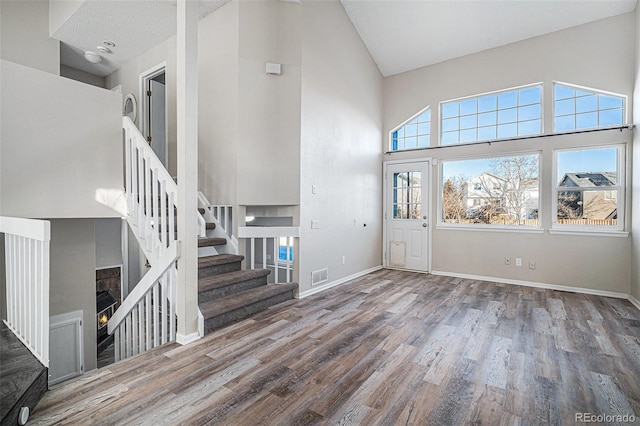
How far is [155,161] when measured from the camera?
10.2ft

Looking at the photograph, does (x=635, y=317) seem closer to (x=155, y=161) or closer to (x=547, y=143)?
(x=547, y=143)

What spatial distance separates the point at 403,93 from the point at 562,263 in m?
3.90

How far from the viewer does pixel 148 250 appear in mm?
3119

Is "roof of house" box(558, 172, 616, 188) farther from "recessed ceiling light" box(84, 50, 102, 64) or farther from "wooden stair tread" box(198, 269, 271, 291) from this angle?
"recessed ceiling light" box(84, 50, 102, 64)

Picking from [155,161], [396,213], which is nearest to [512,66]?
[396,213]

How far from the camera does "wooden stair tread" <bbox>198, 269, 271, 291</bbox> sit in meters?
3.24

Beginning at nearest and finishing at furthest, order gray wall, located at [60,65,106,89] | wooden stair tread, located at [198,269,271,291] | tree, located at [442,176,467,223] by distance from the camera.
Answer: wooden stair tread, located at [198,269,271,291]
gray wall, located at [60,65,106,89]
tree, located at [442,176,467,223]

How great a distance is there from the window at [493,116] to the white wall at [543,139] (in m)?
0.13

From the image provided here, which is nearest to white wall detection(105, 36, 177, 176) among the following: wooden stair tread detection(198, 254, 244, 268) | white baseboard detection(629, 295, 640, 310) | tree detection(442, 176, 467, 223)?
wooden stair tread detection(198, 254, 244, 268)

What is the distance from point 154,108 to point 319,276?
413cm

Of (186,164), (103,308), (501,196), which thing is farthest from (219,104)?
(501,196)

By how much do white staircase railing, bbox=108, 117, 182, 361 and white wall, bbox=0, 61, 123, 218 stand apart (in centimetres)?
A: 18

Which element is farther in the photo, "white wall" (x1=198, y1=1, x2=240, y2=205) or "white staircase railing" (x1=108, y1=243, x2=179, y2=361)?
"white wall" (x1=198, y1=1, x2=240, y2=205)

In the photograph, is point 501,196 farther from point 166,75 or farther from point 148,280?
point 166,75
